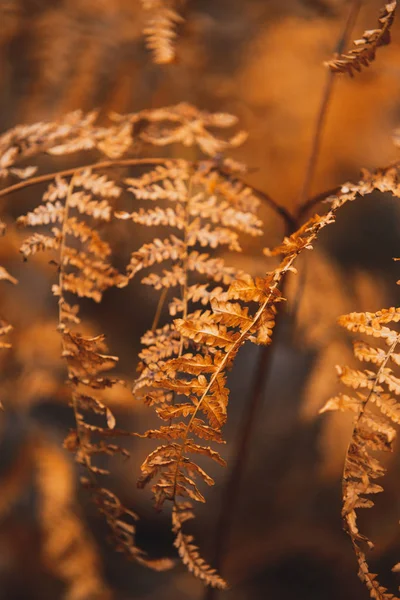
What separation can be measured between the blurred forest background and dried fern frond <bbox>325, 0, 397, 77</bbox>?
532 mm

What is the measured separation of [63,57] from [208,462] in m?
1.11

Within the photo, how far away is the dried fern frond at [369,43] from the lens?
2.27ft

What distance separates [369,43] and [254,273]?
675 mm

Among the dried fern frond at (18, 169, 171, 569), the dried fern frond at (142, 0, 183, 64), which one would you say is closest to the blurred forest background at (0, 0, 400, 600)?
the dried fern frond at (142, 0, 183, 64)

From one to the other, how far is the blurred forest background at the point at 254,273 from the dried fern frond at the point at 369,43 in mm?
532

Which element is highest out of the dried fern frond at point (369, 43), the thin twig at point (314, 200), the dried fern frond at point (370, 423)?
the dried fern frond at point (369, 43)

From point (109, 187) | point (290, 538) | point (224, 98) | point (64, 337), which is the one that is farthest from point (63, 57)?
point (290, 538)

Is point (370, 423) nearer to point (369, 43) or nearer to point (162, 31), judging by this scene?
point (369, 43)

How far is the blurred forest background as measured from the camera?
4.14ft

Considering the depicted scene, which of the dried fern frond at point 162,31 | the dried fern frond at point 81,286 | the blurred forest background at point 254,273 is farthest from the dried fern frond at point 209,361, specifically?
the blurred forest background at point 254,273

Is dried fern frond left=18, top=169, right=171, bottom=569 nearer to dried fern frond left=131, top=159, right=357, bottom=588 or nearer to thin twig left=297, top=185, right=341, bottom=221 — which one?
dried fern frond left=131, top=159, right=357, bottom=588

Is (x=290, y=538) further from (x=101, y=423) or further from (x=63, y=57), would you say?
(x=63, y=57)

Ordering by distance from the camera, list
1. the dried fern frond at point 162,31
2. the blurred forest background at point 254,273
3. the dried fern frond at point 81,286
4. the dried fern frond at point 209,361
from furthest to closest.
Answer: the blurred forest background at point 254,273
the dried fern frond at point 162,31
the dried fern frond at point 81,286
the dried fern frond at point 209,361

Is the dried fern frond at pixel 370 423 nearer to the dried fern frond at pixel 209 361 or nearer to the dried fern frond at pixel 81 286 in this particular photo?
the dried fern frond at pixel 209 361
